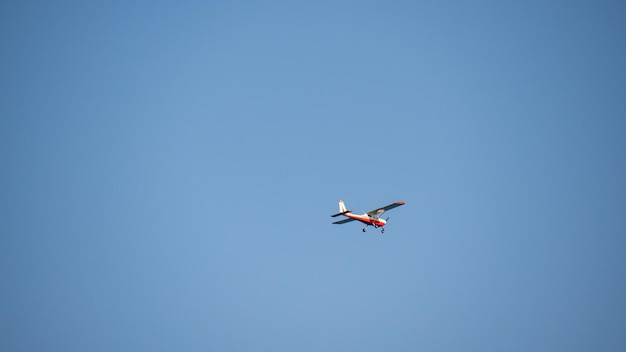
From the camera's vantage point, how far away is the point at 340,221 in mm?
66500

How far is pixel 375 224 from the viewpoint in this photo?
65938 mm

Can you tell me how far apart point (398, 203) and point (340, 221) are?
7692 millimetres

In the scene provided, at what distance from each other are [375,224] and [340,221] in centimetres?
422

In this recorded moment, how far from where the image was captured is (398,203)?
207 feet

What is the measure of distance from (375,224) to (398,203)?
14.8 ft
